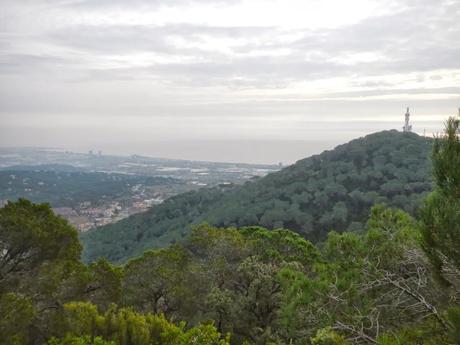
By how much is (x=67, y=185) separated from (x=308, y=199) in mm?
55190

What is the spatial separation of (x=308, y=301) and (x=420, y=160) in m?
36.9

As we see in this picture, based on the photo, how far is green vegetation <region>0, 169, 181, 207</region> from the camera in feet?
202

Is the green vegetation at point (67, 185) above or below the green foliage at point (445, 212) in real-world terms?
below

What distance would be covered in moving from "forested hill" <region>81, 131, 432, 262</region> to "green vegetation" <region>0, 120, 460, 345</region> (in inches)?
677

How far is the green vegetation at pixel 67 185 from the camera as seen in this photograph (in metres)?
61.5

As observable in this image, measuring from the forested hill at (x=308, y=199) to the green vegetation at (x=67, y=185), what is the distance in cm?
2234

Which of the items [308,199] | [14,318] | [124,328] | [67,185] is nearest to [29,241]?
[14,318]

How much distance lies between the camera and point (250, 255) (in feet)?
39.5

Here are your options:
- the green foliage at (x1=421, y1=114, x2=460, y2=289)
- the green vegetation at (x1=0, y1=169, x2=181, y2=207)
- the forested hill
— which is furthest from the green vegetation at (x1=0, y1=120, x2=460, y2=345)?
the green vegetation at (x1=0, y1=169, x2=181, y2=207)

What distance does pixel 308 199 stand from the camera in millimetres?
34719

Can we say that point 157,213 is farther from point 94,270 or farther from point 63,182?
point 63,182

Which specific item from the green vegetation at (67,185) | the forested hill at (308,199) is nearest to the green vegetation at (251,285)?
the forested hill at (308,199)

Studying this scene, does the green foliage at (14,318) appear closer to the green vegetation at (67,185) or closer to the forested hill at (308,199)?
the forested hill at (308,199)

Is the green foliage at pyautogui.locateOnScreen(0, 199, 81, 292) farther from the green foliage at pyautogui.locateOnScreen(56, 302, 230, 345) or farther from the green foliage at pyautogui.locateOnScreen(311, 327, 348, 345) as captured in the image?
the green foliage at pyautogui.locateOnScreen(311, 327, 348, 345)
